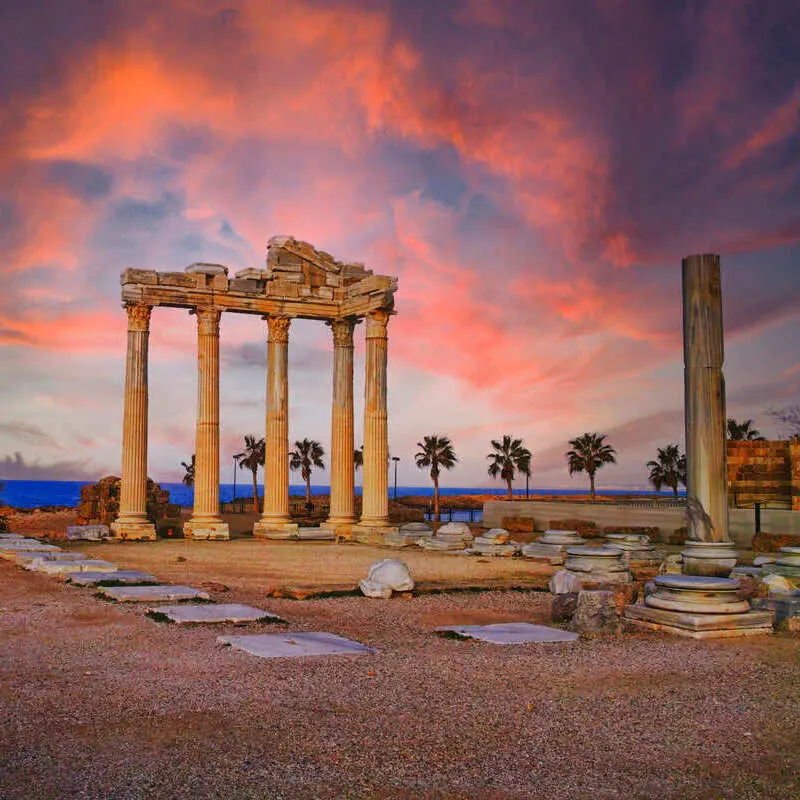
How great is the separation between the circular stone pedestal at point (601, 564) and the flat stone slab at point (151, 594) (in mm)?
8199

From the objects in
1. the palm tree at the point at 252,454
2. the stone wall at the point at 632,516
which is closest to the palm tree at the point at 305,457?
the palm tree at the point at 252,454

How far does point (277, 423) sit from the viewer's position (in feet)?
112

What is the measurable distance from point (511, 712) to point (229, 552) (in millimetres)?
20123

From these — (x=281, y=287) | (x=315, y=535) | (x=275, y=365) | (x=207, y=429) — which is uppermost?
(x=281, y=287)

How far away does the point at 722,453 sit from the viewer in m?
14.9

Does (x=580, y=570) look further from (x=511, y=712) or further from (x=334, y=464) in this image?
(x=334, y=464)

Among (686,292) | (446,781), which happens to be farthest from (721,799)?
(686,292)

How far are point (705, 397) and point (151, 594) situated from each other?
9.57 m

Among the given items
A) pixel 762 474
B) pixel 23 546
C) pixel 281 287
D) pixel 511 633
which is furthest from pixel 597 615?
pixel 762 474

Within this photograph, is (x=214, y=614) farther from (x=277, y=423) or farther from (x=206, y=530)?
(x=277, y=423)

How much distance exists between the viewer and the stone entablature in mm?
32469

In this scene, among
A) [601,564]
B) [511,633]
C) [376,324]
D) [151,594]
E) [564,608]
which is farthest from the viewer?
[376,324]

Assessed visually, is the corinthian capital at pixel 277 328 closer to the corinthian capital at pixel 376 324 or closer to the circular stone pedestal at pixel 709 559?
the corinthian capital at pixel 376 324

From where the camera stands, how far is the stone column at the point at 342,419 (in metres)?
34.7
